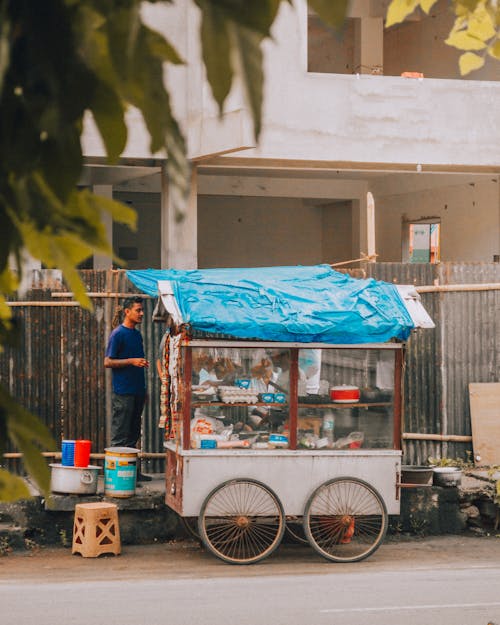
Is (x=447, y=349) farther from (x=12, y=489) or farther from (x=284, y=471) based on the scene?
(x=12, y=489)

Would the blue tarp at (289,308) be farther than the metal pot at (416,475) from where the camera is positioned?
No

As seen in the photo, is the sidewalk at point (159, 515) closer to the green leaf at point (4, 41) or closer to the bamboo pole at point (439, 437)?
the bamboo pole at point (439, 437)

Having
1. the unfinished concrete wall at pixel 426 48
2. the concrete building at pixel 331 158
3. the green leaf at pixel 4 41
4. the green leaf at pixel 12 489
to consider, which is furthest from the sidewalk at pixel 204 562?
the unfinished concrete wall at pixel 426 48

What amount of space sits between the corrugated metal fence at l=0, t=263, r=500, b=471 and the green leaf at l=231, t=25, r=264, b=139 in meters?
11.4

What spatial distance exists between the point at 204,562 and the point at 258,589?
4.98 feet

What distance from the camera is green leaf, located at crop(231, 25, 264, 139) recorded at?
148cm

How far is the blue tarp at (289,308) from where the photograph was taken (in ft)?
35.2

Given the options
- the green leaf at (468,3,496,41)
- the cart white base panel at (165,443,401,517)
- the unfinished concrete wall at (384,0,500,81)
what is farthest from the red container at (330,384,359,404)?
the unfinished concrete wall at (384,0,500,81)

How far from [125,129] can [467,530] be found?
1142 cm

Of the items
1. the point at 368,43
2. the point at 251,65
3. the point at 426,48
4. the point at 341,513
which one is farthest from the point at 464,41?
the point at 426,48

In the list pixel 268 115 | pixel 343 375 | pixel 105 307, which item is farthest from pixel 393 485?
pixel 268 115

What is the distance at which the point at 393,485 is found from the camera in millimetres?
11273

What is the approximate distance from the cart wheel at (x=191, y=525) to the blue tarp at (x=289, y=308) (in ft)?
6.84

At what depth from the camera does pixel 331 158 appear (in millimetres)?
16609
